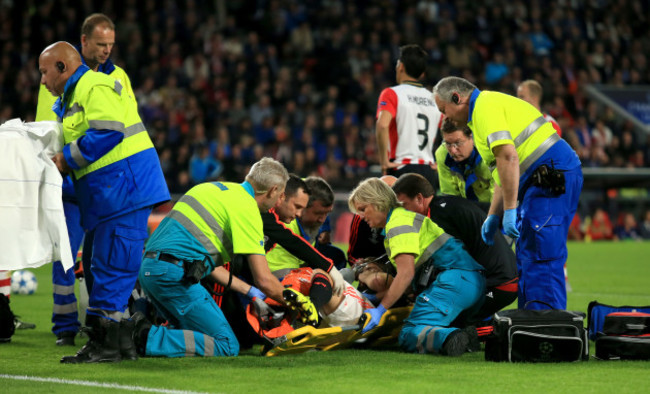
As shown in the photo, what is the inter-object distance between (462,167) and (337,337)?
2.50m

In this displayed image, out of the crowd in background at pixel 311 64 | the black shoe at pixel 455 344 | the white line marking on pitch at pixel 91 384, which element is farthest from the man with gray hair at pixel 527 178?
the crowd in background at pixel 311 64

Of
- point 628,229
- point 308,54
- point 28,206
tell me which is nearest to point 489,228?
point 28,206

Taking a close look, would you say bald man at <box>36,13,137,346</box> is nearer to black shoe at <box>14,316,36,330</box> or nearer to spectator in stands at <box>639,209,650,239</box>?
black shoe at <box>14,316,36,330</box>

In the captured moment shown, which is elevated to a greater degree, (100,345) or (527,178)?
(527,178)

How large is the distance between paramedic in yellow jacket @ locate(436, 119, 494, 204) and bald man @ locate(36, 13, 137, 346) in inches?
109

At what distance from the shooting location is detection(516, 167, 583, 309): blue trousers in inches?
246

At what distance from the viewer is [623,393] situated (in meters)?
4.61

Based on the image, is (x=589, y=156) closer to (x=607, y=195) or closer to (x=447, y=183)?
(x=607, y=195)

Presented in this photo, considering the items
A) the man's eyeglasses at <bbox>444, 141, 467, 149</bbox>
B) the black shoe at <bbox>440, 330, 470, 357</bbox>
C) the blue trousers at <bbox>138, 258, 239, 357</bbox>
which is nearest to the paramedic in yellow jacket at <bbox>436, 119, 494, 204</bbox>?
the man's eyeglasses at <bbox>444, 141, 467, 149</bbox>

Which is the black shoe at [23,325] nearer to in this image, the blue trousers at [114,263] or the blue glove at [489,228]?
the blue trousers at [114,263]

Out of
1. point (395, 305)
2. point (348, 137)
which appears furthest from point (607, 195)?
point (395, 305)

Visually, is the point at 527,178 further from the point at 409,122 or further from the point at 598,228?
the point at 598,228

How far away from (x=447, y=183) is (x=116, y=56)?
1286cm

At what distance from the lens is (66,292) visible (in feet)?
22.3
